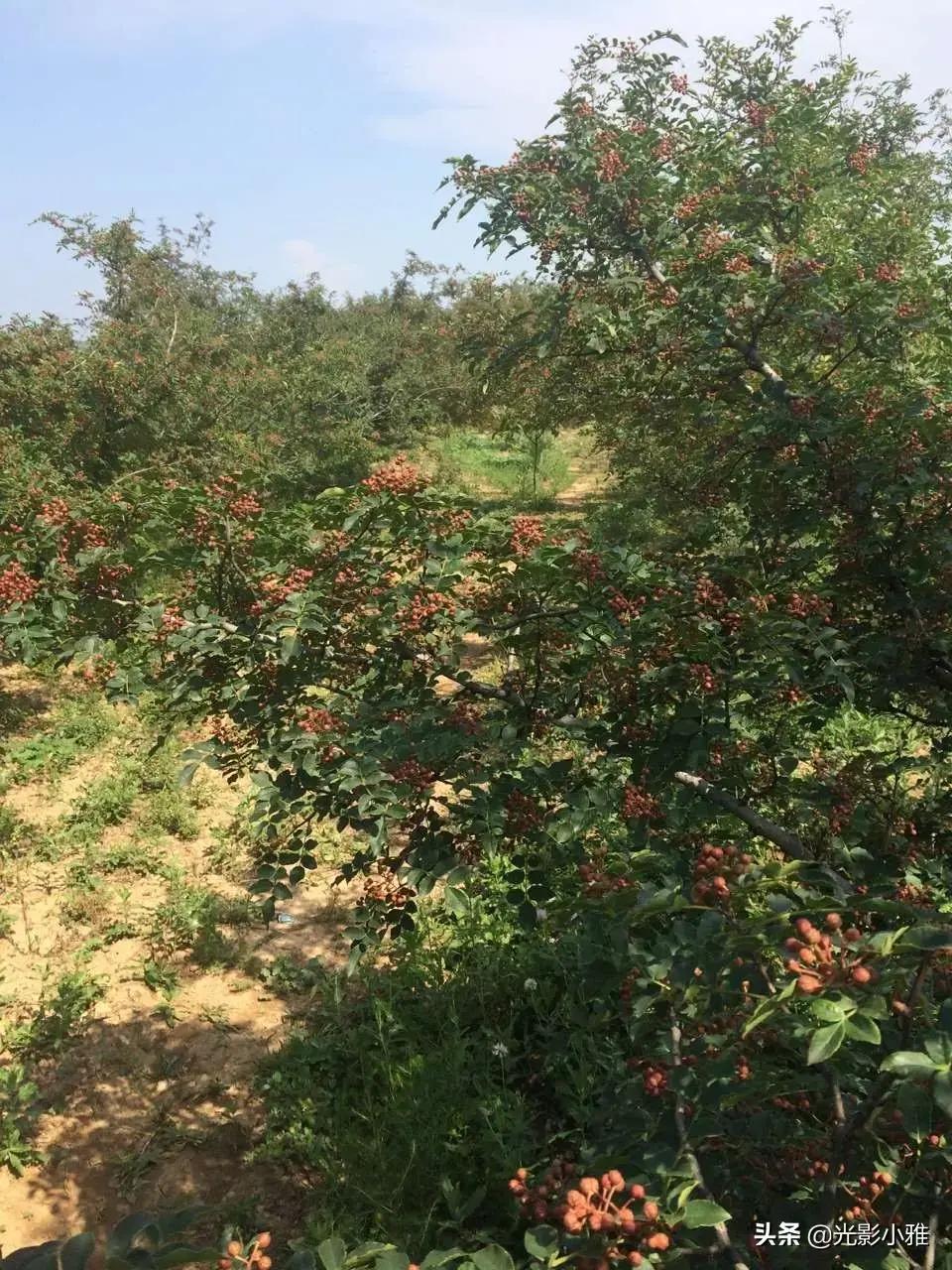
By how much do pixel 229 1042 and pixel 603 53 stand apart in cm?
605

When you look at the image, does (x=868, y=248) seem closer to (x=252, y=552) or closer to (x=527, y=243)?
(x=527, y=243)

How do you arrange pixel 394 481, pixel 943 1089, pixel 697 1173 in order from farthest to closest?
pixel 394 481 → pixel 697 1173 → pixel 943 1089

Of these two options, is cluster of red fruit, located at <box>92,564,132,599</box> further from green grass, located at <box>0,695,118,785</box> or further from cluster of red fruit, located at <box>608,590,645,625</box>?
green grass, located at <box>0,695,118,785</box>

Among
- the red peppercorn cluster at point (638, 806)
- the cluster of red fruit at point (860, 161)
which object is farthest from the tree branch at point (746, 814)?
the cluster of red fruit at point (860, 161)

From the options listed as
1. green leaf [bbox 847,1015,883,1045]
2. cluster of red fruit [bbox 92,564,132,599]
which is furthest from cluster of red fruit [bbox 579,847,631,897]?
cluster of red fruit [bbox 92,564,132,599]

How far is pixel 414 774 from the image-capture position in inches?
93.5

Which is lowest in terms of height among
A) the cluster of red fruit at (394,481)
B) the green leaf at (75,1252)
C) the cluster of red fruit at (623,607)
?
the green leaf at (75,1252)

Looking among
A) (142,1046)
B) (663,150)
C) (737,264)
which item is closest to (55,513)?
(142,1046)

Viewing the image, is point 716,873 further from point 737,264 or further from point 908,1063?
point 737,264

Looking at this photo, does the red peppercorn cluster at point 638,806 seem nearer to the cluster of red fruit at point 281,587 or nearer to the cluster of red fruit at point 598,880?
the cluster of red fruit at point 598,880

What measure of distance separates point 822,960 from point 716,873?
434 millimetres

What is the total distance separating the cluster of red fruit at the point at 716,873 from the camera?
64.5 inches

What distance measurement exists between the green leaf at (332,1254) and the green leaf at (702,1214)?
531 mm

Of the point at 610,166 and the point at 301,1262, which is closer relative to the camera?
the point at 301,1262
